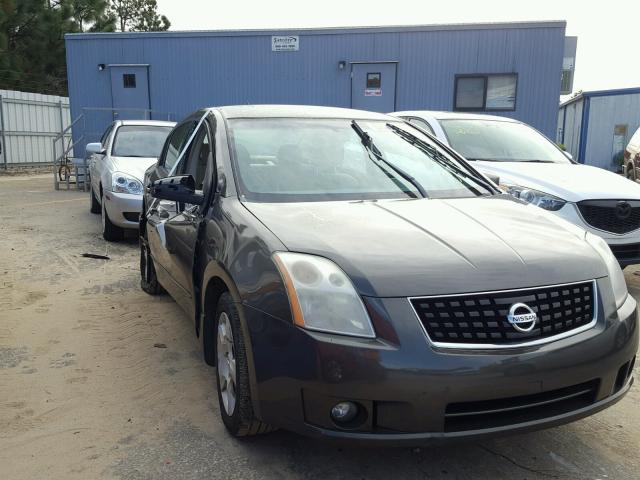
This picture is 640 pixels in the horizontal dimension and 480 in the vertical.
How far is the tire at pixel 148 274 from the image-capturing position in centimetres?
488

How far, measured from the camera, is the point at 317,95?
14930 mm

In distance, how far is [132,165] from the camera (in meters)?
7.34

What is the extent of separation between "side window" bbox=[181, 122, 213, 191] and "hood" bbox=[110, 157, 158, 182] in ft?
11.2

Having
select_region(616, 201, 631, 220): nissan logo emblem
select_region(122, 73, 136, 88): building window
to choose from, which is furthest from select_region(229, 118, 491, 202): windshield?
select_region(122, 73, 136, 88): building window

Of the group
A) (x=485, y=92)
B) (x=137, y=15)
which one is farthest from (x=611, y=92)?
(x=137, y=15)

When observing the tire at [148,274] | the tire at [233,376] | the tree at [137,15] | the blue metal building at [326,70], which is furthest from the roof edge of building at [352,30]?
the tree at [137,15]

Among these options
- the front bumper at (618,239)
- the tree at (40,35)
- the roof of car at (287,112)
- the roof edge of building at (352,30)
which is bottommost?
the front bumper at (618,239)

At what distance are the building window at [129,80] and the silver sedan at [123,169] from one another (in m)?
7.52

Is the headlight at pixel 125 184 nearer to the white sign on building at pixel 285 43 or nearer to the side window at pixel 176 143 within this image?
the side window at pixel 176 143

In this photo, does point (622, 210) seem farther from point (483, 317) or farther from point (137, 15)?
point (137, 15)

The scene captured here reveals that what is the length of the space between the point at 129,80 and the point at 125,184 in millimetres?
10011

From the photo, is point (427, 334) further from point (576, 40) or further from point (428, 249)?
point (576, 40)

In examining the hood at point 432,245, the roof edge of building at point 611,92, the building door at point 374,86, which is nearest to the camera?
the hood at point 432,245

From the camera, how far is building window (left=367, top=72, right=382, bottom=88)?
14570 mm
